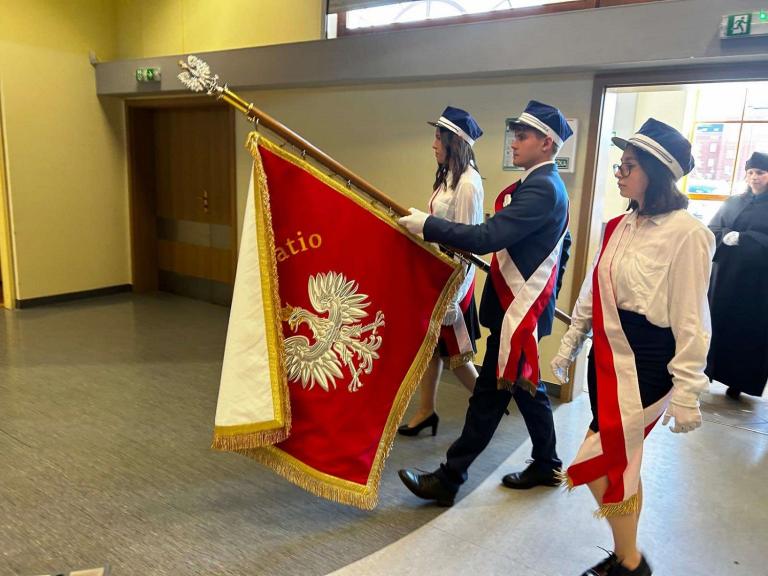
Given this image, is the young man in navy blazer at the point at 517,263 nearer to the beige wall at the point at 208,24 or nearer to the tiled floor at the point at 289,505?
the tiled floor at the point at 289,505

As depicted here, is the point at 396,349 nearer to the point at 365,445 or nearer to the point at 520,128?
the point at 365,445

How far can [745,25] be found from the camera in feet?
7.80

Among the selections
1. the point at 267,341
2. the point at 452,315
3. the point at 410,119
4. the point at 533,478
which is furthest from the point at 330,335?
the point at 410,119

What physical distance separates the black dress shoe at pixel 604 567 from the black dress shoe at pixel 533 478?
0.55 m

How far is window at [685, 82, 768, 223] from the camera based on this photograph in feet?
19.0

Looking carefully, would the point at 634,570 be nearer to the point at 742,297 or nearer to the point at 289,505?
the point at 289,505

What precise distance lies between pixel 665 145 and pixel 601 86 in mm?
1631

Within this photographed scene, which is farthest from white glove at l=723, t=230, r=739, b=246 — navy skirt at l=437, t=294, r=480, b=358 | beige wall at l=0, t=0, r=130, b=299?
beige wall at l=0, t=0, r=130, b=299

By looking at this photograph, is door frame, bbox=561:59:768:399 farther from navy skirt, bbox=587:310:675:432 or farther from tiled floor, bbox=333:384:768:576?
navy skirt, bbox=587:310:675:432

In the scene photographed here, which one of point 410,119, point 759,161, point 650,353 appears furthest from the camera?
point 410,119

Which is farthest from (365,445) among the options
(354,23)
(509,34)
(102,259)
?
(102,259)

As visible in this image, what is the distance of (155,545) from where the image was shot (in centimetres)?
192

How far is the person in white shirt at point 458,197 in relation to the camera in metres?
2.38

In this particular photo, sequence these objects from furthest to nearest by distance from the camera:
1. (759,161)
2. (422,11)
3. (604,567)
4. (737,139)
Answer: (737,139)
(422,11)
(759,161)
(604,567)
